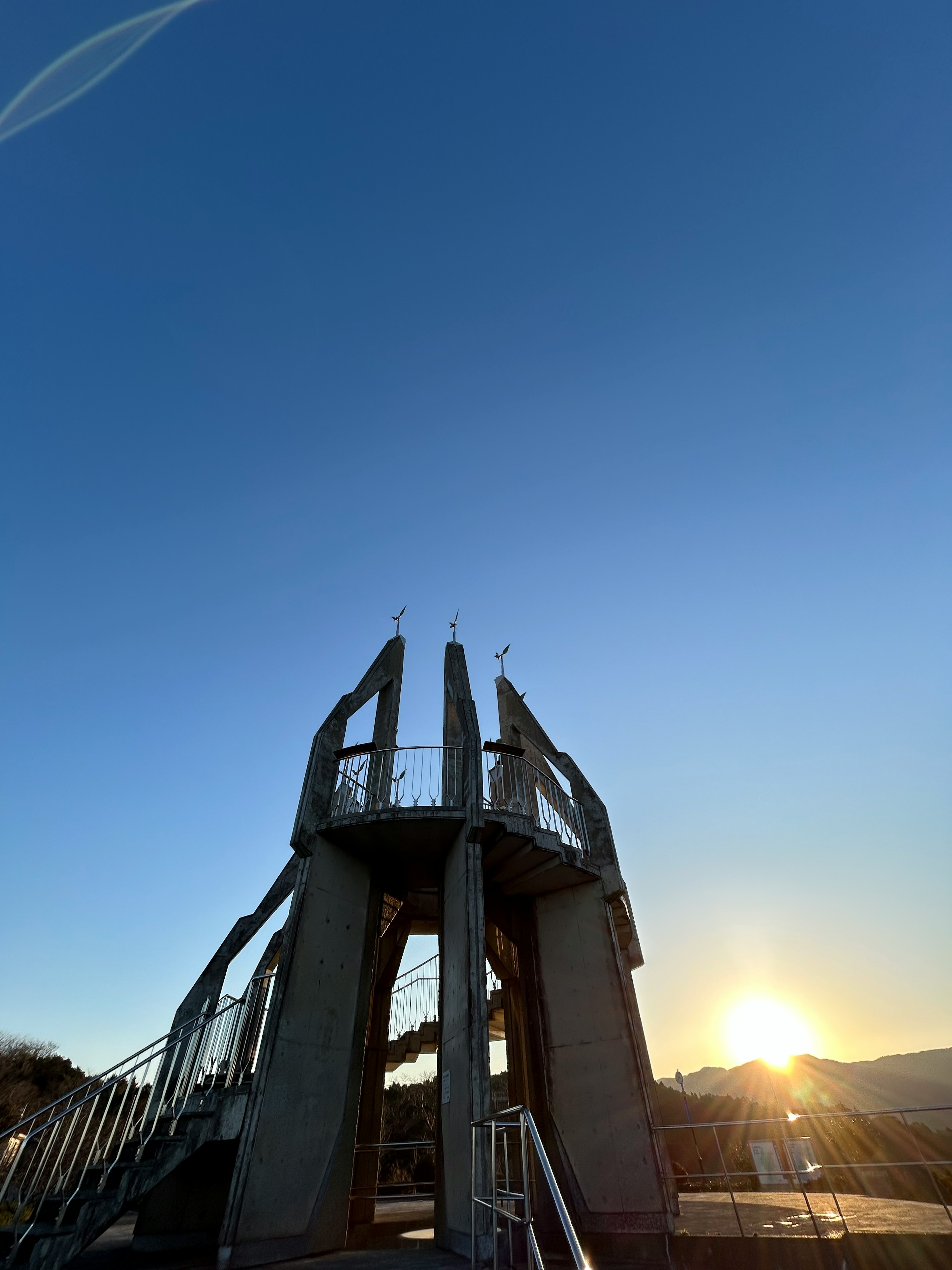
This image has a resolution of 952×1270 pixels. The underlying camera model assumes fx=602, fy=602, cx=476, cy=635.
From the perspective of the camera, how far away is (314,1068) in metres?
8.56

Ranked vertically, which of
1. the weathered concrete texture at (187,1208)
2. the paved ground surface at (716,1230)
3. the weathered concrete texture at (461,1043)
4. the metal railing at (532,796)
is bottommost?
the paved ground surface at (716,1230)

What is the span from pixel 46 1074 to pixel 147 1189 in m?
33.9

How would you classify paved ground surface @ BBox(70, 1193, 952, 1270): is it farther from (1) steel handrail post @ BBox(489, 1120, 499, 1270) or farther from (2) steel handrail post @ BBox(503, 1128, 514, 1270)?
(1) steel handrail post @ BBox(489, 1120, 499, 1270)

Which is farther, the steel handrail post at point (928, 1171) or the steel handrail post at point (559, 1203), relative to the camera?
the steel handrail post at point (928, 1171)

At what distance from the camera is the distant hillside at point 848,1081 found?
39.6m

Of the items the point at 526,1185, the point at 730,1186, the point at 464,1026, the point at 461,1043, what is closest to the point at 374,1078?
the point at 461,1043

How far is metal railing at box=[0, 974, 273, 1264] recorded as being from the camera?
6.17 meters

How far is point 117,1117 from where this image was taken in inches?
275

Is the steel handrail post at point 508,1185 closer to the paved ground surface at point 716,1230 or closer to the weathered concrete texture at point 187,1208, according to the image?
the paved ground surface at point 716,1230

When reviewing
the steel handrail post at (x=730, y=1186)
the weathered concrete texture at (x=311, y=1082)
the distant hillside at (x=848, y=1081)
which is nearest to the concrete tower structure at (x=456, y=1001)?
the weathered concrete texture at (x=311, y=1082)

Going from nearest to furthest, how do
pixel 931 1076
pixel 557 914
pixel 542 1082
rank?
pixel 542 1082, pixel 557 914, pixel 931 1076

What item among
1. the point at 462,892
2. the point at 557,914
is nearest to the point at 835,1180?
the point at 557,914

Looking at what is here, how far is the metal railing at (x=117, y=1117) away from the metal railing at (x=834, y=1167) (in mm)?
A: 6091

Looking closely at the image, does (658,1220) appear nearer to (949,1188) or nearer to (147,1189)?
(949,1188)
